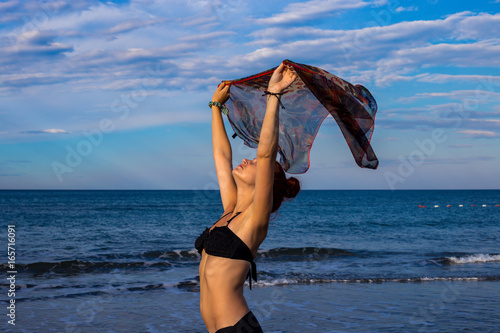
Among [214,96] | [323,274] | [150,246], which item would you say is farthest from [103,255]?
[214,96]

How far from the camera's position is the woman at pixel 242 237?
2.60m

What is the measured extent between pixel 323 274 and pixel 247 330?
12.0 m

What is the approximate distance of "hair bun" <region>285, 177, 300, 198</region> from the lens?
10.4 feet

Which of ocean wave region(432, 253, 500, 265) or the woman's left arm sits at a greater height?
the woman's left arm

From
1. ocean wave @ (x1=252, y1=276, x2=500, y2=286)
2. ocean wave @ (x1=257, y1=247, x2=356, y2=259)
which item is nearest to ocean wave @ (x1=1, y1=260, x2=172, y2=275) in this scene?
ocean wave @ (x1=257, y1=247, x2=356, y2=259)

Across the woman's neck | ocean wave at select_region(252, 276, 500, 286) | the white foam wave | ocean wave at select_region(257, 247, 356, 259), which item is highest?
the woman's neck

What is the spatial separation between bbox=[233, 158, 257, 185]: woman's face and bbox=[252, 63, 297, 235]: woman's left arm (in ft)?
0.91

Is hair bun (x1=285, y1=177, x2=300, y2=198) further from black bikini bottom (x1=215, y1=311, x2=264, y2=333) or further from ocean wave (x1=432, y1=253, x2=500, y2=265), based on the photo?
ocean wave (x1=432, y1=253, x2=500, y2=265)

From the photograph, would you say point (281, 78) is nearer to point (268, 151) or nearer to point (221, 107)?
point (268, 151)

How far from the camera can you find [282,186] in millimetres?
3121

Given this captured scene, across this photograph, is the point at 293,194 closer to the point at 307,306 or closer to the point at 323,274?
the point at 307,306

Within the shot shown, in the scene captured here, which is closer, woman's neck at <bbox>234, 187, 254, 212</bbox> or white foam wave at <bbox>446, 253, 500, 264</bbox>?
woman's neck at <bbox>234, 187, 254, 212</bbox>

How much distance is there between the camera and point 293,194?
3.21 m

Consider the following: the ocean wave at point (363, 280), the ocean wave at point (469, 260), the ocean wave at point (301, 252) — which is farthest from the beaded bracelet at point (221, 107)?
the ocean wave at point (469, 260)
